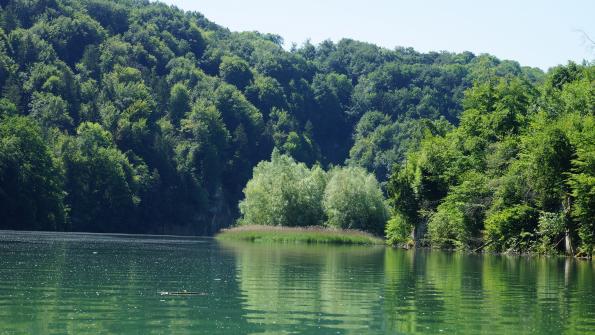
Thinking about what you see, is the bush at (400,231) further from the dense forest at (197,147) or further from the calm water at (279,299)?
the calm water at (279,299)

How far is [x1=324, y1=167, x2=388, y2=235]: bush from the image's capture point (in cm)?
8888

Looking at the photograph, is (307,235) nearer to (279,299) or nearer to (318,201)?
(318,201)

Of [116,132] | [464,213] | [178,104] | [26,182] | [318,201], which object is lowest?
[464,213]

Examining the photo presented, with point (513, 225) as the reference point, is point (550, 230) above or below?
below

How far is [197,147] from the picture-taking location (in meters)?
166

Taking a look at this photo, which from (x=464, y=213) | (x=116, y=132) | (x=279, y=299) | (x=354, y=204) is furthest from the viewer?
(x=116, y=132)

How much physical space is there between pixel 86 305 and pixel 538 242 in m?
45.1

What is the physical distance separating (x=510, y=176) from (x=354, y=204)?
84.6ft

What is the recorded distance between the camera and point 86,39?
180m

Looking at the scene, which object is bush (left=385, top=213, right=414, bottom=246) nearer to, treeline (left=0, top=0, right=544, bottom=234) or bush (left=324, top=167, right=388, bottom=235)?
bush (left=324, top=167, right=388, bottom=235)

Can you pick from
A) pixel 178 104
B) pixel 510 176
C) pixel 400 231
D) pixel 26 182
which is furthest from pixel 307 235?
pixel 178 104

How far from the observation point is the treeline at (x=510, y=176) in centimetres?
5991

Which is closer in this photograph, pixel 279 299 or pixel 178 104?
pixel 279 299

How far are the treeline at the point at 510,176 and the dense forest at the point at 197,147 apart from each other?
0.13 m
